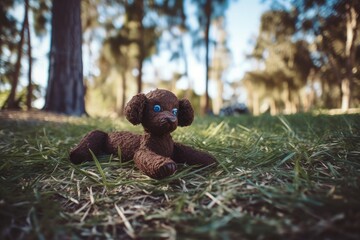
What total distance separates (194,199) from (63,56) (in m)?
4.68

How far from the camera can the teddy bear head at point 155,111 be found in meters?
1.15

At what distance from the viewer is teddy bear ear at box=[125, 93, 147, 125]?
1194mm

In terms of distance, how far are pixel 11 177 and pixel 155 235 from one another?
834 mm

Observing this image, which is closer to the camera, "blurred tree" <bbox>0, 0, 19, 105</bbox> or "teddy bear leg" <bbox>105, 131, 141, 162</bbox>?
"teddy bear leg" <bbox>105, 131, 141, 162</bbox>

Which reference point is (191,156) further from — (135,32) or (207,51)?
(135,32)

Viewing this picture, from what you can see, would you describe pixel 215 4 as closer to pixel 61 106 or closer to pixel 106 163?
pixel 61 106

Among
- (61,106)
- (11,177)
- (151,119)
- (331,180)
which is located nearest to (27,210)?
(11,177)

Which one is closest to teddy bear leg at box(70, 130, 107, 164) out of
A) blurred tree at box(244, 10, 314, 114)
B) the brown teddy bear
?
the brown teddy bear

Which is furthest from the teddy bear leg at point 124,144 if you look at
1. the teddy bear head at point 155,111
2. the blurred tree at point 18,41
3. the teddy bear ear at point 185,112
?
the blurred tree at point 18,41

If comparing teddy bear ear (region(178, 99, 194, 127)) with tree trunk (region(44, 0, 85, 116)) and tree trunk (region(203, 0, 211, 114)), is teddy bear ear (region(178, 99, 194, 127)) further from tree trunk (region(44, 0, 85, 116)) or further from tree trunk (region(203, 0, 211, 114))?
tree trunk (region(203, 0, 211, 114))

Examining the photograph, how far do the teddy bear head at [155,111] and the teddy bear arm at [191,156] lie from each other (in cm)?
17

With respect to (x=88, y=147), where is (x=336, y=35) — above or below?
above

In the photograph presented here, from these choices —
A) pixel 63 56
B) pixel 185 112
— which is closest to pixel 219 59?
pixel 63 56

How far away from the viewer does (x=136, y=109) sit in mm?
1204
